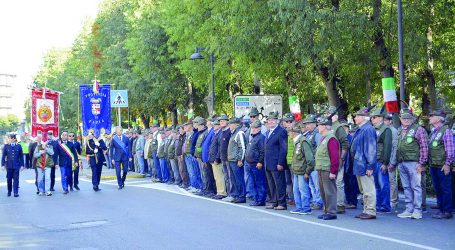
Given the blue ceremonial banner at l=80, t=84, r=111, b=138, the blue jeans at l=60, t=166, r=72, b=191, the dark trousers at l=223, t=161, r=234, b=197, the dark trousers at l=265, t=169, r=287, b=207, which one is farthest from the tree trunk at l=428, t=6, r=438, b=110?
the blue ceremonial banner at l=80, t=84, r=111, b=138

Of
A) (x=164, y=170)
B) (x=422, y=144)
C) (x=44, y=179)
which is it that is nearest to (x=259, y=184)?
(x=422, y=144)

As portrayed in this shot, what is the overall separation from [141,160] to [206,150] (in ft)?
36.1

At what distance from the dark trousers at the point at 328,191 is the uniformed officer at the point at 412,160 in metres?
1.27

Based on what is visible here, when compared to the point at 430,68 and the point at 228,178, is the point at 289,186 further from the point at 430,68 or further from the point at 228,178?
the point at 430,68

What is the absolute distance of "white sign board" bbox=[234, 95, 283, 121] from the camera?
24.8 m

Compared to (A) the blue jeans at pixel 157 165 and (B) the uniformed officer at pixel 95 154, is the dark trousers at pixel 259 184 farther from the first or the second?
(A) the blue jeans at pixel 157 165

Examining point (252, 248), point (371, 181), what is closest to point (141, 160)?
point (371, 181)

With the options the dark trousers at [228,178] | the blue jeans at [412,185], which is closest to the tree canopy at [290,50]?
the dark trousers at [228,178]

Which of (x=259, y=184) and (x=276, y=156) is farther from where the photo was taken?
(x=259, y=184)

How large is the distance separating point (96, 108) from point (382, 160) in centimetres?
1831

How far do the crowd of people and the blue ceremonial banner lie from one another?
9.03 metres

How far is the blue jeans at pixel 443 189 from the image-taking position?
39.3 ft

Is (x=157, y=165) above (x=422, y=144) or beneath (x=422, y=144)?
beneath

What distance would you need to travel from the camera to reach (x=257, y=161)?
48.1ft
